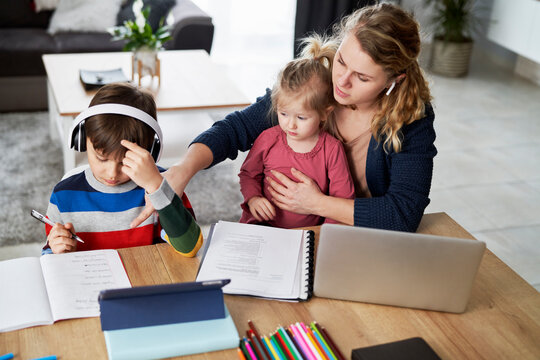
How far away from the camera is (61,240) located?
123cm

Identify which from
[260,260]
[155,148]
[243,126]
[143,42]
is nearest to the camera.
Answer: [260,260]

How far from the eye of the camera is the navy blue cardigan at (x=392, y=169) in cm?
138

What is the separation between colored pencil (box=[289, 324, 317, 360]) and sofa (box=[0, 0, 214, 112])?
288cm

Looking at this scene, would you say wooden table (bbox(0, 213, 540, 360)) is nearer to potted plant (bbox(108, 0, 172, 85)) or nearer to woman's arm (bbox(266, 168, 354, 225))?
woman's arm (bbox(266, 168, 354, 225))

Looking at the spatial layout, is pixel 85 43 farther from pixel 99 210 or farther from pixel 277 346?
pixel 277 346

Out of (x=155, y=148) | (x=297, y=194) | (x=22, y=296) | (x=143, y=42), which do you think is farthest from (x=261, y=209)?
(x=143, y=42)

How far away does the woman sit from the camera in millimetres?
1358

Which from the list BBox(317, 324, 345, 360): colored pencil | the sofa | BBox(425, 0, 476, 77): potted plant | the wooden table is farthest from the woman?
BBox(425, 0, 476, 77): potted plant

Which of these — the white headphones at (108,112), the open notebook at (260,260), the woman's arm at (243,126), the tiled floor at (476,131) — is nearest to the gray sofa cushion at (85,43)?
the tiled floor at (476,131)

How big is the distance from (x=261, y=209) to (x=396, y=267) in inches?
19.2

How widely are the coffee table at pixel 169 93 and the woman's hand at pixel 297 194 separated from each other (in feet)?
3.97

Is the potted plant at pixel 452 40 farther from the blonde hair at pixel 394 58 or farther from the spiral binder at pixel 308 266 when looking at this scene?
the spiral binder at pixel 308 266

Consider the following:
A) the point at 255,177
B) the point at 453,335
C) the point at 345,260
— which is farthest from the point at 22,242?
the point at 453,335

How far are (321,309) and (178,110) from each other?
1.71 metres
